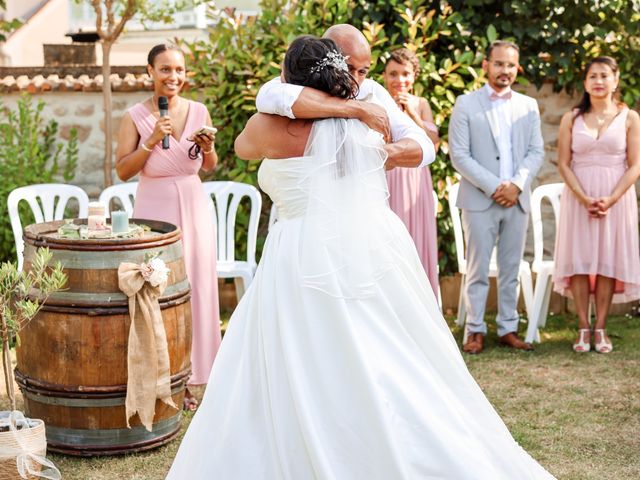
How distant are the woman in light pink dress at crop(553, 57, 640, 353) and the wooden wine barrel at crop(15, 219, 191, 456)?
315 centimetres

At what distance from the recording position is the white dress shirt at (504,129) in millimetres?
6652

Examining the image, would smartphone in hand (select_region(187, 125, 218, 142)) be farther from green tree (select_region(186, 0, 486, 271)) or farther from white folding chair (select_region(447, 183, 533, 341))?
white folding chair (select_region(447, 183, 533, 341))

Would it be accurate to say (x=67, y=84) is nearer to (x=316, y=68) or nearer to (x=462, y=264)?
(x=462, y=264)

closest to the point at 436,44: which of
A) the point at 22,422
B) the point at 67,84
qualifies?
the point at 67,84

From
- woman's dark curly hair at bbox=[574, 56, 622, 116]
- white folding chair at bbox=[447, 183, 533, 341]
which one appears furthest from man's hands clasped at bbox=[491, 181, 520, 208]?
woman's dark curly hair at bbox=[574, 56, 622, 116]

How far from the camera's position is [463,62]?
7.66m

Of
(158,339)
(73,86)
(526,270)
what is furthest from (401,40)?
(158,339)

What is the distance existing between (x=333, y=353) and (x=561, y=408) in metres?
2.45

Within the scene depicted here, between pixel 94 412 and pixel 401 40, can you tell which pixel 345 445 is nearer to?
pixel 94 412

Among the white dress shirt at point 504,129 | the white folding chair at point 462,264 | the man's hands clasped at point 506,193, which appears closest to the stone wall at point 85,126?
the white folding chair at point 462,264

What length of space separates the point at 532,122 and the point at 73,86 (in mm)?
3654

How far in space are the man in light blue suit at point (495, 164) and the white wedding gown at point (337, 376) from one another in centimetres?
297

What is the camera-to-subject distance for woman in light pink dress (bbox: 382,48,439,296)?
6480 mm

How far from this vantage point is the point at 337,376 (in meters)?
3.54
